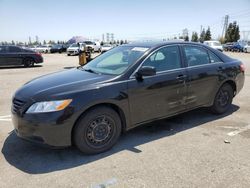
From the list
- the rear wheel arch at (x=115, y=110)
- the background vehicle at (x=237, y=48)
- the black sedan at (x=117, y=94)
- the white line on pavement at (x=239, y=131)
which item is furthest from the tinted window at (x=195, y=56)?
the background vehicle at (x=237, y=48)

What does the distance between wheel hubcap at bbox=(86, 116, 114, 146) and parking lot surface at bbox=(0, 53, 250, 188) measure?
8.6 inches

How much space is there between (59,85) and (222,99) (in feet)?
11.5

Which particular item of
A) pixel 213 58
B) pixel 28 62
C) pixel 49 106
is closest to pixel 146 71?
pixel 49 106

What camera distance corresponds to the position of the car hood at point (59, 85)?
317 cm

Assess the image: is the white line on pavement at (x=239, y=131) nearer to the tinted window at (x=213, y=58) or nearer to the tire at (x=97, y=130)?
the tinted window at (x=213, y=58)

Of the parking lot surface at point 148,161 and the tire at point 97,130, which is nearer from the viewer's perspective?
the parking lot surface at point 148,161

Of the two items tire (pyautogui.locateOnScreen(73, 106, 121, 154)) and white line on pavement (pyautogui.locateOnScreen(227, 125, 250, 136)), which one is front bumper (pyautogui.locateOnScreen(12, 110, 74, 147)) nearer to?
tire (pyautogui.locateOnScreen(73, 106, 121, 154))

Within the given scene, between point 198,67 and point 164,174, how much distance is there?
2322 mm

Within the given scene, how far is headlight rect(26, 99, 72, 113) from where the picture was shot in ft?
9.96

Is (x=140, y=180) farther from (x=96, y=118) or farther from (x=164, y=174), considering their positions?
(x=96, y=118)

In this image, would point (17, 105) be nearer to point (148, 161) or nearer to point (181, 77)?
point (148, 161)

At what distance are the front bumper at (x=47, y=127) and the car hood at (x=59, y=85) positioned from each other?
0.89ft

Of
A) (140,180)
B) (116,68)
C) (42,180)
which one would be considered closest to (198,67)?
(116,68)

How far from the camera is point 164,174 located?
2.93 meters
